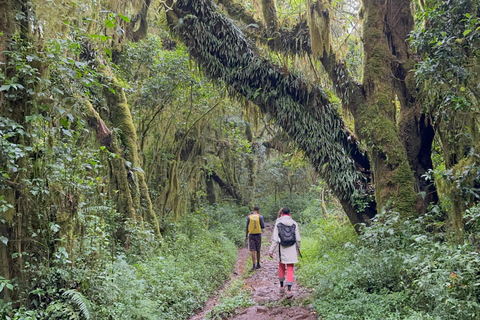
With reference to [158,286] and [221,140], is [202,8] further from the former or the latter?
[221,140]

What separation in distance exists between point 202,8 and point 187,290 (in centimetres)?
674

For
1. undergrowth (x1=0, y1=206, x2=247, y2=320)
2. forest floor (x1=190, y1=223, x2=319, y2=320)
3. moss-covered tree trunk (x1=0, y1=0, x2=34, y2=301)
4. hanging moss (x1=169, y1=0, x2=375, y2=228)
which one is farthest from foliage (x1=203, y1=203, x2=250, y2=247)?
moss-covered tree trunk (x1=0, y1=0, x2=34, y2=301)

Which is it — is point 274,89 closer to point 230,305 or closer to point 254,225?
point 254,225

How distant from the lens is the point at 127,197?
8375 millimetres

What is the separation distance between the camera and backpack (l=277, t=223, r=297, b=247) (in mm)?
6672

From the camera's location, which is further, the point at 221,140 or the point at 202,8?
the point at 221,140

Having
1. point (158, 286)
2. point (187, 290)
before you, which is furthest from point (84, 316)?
point (187, 290)

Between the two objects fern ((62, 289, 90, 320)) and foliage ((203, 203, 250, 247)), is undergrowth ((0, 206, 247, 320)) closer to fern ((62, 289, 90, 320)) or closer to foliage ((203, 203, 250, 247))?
fern ((62, 289, 90, 320))

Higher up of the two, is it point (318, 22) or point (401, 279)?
point (318, 22)

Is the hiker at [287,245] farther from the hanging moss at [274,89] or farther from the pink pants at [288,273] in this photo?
the hanging moss at [274,89]

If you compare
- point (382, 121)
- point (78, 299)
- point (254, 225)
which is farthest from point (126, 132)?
point (382, 121)

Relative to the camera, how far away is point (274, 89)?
8648 mm

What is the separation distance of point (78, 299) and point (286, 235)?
13.0 feet

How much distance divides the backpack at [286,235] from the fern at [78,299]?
3.81 meters
